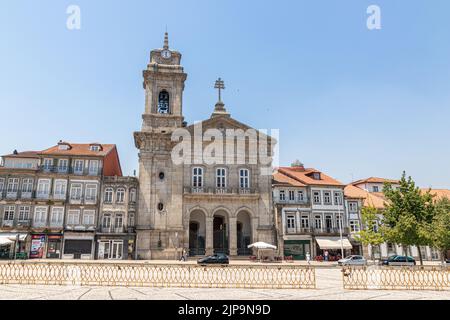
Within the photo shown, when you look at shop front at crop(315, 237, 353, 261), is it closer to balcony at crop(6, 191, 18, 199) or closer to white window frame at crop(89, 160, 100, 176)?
white window frame at crop(89, 160, 100, 176)

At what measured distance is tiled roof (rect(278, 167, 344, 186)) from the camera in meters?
43.1

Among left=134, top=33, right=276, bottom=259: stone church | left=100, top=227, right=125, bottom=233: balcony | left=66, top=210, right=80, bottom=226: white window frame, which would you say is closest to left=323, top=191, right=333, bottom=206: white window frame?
left=134, top=33, right=276, bottom=259: stone church

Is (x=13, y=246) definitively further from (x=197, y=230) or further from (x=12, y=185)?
(x=197, y=230)

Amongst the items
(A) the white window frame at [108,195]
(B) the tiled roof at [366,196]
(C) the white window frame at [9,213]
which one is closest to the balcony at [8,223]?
(C) the white window frame at [9,213]

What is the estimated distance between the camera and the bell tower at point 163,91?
42125mm

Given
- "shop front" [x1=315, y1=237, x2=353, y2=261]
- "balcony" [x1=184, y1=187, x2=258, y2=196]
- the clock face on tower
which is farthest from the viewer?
the clock face on tower

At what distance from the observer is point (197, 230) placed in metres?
41.7

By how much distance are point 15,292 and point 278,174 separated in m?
36.3

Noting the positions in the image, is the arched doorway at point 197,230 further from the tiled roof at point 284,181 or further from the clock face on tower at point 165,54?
the clock face on tower at point 165,54

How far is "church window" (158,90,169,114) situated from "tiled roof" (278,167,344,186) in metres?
17.1

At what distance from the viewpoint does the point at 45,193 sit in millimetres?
37781

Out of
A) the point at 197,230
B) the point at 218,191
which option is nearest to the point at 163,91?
the point at 218,191
